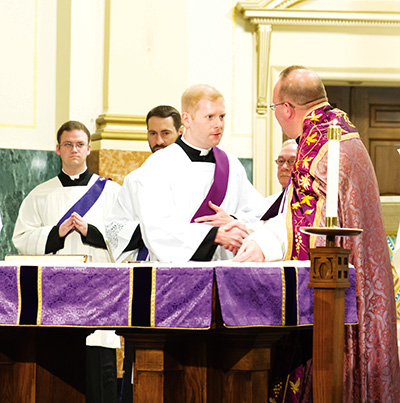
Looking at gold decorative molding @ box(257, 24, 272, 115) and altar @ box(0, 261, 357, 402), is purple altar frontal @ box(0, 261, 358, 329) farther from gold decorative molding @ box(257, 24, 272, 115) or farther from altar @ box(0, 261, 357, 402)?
gold decorative molding @ box(257, 24, 272, 115)

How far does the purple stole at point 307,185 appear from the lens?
11.6 feet

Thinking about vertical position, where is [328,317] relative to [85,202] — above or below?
below

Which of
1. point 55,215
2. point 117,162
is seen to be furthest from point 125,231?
point 117,162

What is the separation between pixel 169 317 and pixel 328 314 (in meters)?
0.61

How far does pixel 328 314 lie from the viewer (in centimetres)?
272

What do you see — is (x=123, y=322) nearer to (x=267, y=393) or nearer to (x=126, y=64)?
(x=267, y=393)

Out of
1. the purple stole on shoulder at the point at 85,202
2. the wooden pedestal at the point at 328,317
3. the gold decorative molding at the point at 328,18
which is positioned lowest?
the wooden pedestal at the point at 328,317

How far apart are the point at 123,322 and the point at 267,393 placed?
0.64 meters

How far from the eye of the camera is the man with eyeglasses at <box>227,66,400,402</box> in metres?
3.37

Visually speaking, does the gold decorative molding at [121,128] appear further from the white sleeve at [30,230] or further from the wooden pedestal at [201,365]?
the wooden pedestal at [201,365]

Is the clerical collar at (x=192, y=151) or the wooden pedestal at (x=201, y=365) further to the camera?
the clerical collar at (x=192, y=151)

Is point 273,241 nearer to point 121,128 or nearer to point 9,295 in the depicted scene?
point 9,295

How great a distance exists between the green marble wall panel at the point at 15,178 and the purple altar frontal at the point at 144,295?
154 inches

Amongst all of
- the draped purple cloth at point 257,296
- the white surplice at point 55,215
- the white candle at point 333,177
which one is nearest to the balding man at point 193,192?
the draped purple cloth at point 257,296
